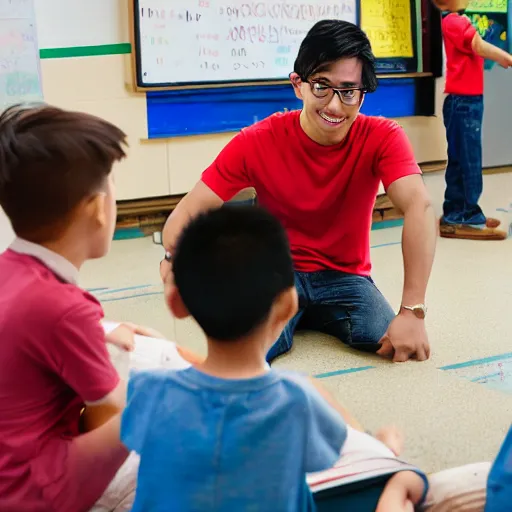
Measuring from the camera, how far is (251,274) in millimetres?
852

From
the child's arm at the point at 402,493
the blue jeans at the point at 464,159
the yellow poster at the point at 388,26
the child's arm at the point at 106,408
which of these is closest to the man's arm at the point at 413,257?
the child's arm at the point at 402,493

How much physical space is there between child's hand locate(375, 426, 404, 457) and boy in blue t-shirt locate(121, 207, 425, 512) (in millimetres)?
443

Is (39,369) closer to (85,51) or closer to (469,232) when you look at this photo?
(85,51)

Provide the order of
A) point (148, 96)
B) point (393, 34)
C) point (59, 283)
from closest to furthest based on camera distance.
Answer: point (59, 283) → point (148, 96) → point (393, 34)

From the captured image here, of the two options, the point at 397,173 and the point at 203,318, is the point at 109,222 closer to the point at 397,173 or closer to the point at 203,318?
the point at 203,318

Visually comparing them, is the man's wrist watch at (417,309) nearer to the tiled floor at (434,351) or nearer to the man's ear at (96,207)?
the tiled floor at (434,351)

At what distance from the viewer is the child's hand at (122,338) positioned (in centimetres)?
139

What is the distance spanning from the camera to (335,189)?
2059mm

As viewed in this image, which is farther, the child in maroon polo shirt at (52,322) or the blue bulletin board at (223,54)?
the blue bulletin board at (223,54)

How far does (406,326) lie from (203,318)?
1.13 metres

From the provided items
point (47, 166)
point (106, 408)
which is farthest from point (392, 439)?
point (47, 166)

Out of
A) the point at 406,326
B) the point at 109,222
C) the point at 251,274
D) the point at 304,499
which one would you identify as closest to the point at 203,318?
the point at 251,274

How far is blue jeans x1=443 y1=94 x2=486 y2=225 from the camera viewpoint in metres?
3.37

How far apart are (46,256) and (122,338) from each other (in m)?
0.35
